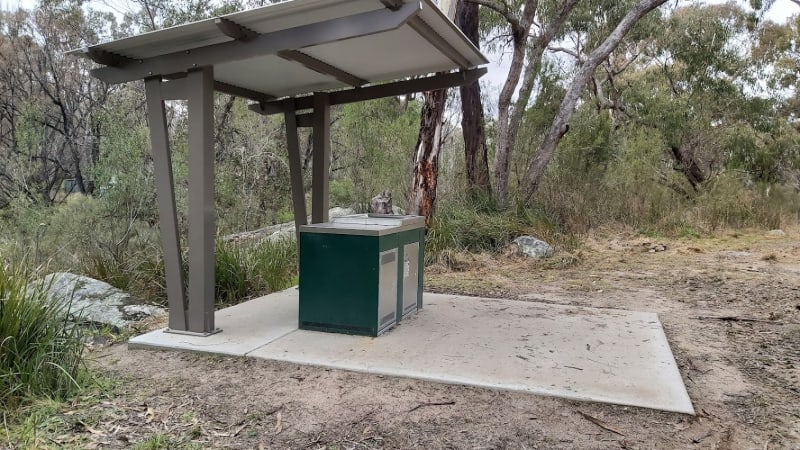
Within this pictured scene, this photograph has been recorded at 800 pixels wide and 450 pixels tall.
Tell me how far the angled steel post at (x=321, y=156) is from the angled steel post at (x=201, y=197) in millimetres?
1727

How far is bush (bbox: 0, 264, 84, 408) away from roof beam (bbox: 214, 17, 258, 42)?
1.96 m

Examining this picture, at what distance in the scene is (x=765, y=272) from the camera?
8445 millimetres

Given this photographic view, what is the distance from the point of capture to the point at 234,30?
12.9 ft

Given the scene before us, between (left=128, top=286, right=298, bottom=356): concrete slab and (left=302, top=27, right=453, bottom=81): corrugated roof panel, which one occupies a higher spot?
(left=302, top=27, right=453, bottom=81): corrugated roof panel

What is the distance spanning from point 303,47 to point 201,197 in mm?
1367

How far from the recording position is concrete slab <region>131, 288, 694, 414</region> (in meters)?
3.53

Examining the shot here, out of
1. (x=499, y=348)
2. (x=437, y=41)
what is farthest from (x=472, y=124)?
(x=499, y=348)

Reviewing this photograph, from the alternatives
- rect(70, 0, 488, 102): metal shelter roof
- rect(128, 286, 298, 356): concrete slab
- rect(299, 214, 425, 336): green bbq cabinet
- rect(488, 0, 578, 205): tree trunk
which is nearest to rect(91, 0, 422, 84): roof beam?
rect(70, 0, 488, 102): metal shelter roof

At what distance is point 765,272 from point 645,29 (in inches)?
482

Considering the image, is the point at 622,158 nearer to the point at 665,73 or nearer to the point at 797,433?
the point at 665,73

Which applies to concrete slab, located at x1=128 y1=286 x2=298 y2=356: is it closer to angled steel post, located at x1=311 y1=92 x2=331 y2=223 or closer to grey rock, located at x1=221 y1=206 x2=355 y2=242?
angled steel post, located at x1=311 y1=92 x2=331 y2=223

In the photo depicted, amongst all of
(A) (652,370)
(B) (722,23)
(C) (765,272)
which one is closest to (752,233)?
(C) (765,272)

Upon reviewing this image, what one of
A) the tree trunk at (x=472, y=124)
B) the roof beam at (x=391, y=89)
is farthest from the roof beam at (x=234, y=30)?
the tree trunk at (x=472, y=124)

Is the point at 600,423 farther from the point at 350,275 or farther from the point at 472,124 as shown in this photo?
the point at 472,124
